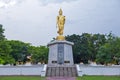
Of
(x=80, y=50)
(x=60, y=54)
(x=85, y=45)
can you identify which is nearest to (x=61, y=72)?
(x=60, y=54)

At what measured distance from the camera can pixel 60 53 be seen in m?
42.4

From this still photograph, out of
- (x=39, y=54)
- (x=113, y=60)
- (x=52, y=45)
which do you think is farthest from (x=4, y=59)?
(x=39, y=54)

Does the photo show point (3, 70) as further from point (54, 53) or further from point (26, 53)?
point (26, 53)

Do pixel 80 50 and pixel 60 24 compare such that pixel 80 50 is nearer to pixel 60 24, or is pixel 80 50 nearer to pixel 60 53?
pixel 60 24

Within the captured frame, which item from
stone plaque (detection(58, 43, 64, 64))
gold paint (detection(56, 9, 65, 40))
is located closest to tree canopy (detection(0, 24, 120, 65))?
gold paint (detection(56, 9, 65, 40))

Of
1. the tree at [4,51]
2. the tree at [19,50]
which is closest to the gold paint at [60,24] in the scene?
the tree at [4,51]

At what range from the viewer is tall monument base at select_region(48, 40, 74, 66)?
42.3 meters

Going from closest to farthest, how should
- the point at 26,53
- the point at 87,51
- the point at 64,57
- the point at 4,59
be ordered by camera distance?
the point at 64,57 < the point at 4,59 < the point at 87,51 < the point at 26,53

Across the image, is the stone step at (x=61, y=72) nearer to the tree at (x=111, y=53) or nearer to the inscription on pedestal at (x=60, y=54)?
the inscription on pedestal at (x=60, y=54)

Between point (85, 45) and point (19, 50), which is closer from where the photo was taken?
point (85, 45)

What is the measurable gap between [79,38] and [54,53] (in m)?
21.3

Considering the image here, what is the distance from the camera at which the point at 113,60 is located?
173ft

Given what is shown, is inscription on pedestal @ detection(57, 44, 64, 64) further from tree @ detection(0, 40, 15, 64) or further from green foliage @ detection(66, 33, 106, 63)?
green foliage @ detection(66, 33, 106, 63)

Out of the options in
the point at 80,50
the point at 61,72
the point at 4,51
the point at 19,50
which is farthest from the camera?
the point at 19,50
